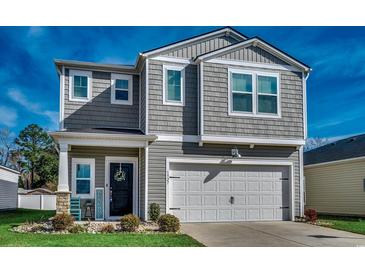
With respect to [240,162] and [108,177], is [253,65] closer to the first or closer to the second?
[240,162]

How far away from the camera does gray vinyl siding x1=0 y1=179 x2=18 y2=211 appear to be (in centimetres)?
2068

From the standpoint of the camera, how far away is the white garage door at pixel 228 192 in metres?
12.3

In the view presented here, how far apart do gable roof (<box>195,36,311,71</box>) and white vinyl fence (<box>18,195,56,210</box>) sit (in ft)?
51.0

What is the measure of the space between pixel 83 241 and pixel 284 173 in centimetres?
718

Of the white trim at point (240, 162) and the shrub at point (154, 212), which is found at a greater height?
the white trim at point (240, 162)

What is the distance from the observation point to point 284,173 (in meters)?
13.3

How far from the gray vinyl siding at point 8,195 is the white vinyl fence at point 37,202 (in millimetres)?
813

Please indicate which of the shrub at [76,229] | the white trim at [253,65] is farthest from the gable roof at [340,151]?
the shrub at [76,229]

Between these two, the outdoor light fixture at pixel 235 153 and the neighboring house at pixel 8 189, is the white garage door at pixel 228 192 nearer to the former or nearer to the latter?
the outdoor light fixture at pixel 235 153

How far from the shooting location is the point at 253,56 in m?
12.9

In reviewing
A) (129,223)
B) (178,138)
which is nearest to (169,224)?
(129,223)

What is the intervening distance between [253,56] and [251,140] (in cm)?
264
